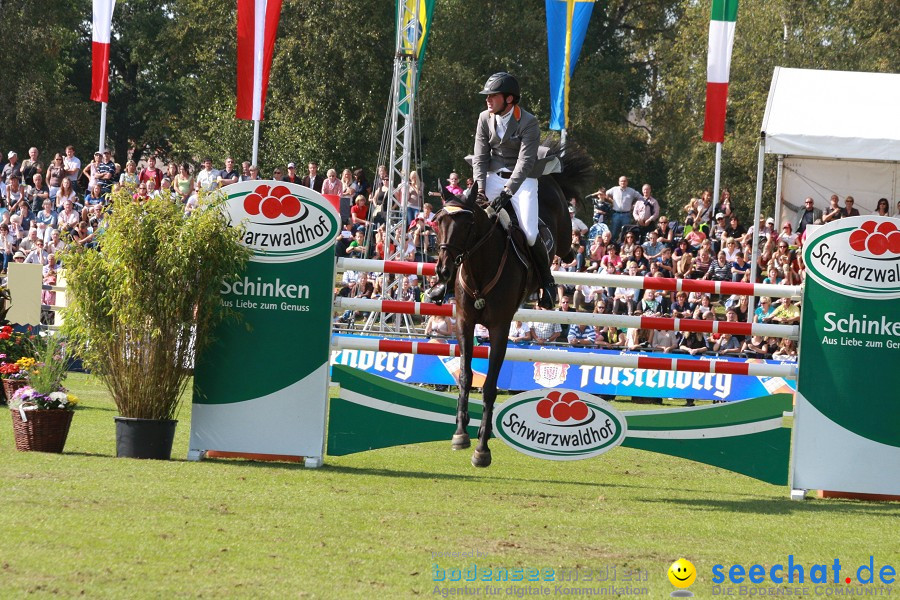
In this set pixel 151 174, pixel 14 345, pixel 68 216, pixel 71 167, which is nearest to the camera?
pixel 14 345

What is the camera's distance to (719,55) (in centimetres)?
1903

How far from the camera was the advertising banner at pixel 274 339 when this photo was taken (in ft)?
25.9

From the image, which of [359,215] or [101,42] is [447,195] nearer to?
[359,215]

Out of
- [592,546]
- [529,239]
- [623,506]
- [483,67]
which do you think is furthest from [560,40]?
[483,67]

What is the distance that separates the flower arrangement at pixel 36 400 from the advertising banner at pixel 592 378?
659 cm

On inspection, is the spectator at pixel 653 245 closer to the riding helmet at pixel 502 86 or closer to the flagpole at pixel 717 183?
the flagpole at pixel 717 183

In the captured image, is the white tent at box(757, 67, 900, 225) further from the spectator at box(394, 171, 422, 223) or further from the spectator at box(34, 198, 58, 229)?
the spectator at box(34, 198, 58, 229)

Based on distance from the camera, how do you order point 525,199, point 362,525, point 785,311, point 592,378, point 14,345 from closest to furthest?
point 362,525
point 525,199
point 14,345
point 592,378
point 785,311

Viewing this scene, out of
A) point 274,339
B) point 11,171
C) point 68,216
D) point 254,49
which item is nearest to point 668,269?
point 254,49

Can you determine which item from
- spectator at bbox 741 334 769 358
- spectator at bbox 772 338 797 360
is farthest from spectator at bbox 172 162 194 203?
spectator at bbox 772 338 797 360

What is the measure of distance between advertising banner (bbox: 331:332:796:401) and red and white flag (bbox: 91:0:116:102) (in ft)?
35.5

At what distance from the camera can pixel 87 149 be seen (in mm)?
40562

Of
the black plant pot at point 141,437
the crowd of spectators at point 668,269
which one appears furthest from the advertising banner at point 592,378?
the black plant pot at point 141,437

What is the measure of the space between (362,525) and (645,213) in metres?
15.9
